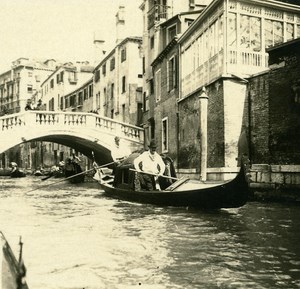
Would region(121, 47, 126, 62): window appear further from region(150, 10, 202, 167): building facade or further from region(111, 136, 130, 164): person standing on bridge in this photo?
Answer: region(111, 136, 130, 164): person standing on bridge

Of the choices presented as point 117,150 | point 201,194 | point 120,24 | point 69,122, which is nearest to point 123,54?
point 120,24

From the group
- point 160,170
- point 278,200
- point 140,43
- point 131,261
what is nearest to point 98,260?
point 131,261

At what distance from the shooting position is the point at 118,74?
1073 inches

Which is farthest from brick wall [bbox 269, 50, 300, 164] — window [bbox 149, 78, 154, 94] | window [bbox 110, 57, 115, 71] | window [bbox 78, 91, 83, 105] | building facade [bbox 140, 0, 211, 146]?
window [bbox 78, 91, 83, 105]

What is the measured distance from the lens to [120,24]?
27.6 m

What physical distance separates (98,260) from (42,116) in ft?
50.1

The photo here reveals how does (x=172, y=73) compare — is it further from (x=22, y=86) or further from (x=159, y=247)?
(x=22, y=86)

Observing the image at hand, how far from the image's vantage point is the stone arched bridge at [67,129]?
18.2 meters

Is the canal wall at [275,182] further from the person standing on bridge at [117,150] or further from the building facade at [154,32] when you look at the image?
the person standing on bridge at [117,150]

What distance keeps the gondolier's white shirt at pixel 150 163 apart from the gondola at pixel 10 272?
25.0 feet

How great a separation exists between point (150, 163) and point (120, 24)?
63.8 ft

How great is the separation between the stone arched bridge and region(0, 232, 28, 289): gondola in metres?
16.6

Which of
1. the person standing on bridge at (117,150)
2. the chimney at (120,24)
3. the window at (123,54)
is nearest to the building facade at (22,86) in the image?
the chimney at (120,24)

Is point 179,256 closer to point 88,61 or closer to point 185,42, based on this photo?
point 185,42
